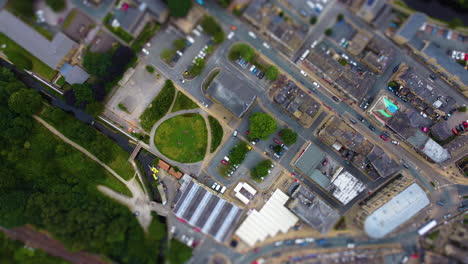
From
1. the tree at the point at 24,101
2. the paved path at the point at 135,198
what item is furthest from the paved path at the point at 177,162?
the tree at the point at 24,101

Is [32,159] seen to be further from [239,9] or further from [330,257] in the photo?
[330,257]

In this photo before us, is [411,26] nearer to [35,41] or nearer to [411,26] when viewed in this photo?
[411,26]

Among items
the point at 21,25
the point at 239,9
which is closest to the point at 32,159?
the point at 21,25

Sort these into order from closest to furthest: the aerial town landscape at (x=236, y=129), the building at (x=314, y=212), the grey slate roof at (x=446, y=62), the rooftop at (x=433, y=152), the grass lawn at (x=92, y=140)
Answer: the building at (x=314, y=212)
the grass lawn at (x=92, y=140)
the aerial town landscape at (x=236, y=129)
the rooftop at (x=433, y=152)
the grey slate roof at (x=446, y=62)

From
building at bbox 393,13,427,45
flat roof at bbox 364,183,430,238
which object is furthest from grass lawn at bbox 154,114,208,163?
building at bbox 393,13,427,45

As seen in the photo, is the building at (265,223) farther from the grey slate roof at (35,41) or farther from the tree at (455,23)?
the tree at (455,23)

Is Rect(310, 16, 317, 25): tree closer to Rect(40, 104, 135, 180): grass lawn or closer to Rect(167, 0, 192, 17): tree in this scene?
Rect(167, 0, 192, 17): tree

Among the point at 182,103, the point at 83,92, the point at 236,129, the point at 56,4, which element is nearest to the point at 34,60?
the point at 56,4
